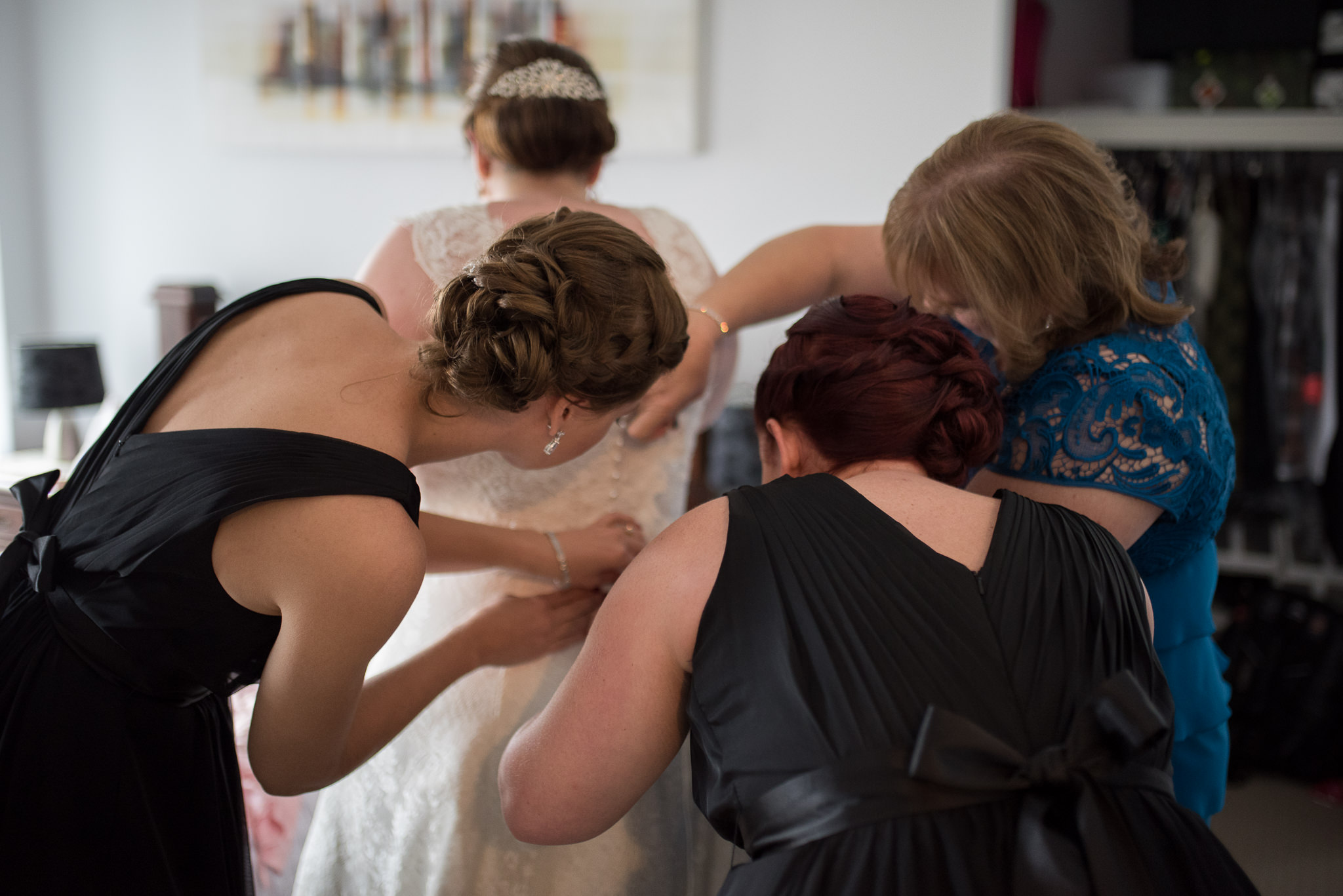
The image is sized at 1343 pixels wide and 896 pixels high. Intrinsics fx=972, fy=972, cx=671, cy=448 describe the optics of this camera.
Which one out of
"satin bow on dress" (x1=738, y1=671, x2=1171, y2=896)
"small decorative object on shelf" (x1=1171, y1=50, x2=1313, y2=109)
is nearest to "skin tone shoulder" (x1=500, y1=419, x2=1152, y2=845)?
"satin bow on dress" (x1=738, y1=671, x2=1171, y2=896)

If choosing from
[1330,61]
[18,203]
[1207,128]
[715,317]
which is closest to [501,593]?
[715,317]

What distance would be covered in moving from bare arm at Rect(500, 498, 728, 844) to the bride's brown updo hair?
0.71ft

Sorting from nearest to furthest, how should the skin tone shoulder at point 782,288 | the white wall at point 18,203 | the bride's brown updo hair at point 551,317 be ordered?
the bride's brown updo hair at point 551,317 < the skin tone shoulder at point 782,288 < the white wall at point 18,203

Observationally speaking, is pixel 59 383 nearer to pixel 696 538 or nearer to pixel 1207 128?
pixel 696 538

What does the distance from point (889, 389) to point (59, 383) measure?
3206mm

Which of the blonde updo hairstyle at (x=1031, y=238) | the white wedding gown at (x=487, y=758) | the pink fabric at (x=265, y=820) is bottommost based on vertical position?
the pink fabric at (x=265, y=820)

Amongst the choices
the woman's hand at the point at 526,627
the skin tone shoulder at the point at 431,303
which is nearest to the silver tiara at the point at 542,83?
the skin tone shoulder at the point at 431,303

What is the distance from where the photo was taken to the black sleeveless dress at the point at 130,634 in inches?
37.6

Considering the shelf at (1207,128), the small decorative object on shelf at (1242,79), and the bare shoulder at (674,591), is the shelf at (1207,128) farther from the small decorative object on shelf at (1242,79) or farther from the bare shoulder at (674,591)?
the bare shoulder at (674,591)

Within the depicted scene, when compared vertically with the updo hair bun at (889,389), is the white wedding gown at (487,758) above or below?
below

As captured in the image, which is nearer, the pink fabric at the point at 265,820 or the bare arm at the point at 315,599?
the bare arm at the point at 315,599

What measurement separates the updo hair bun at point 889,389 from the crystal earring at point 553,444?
278mm

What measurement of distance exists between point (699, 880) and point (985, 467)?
715mm

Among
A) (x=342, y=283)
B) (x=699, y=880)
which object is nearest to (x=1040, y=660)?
(x=699, y=880)
